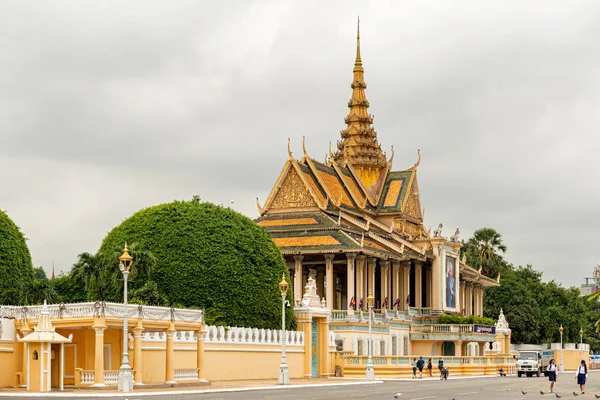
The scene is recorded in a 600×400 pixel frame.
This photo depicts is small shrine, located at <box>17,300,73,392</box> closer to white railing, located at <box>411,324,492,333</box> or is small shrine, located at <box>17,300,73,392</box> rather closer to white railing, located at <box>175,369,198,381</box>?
white railing, located at <box>175,369,198,381</box>

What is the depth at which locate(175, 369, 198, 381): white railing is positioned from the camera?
137ft

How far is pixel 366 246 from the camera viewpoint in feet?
236

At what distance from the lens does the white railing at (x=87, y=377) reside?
3831cm

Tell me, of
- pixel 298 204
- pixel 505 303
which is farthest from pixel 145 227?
pixel 505 303

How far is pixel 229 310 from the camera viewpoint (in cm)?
5109

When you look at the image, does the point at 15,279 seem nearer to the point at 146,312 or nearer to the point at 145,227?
the point at 145,227

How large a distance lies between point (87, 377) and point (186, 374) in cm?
486

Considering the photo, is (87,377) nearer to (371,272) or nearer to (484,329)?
(371,272)

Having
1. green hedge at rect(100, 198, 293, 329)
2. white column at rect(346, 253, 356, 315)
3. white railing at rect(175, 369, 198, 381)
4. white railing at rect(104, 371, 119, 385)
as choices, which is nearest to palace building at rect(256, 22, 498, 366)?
white column at rect(346, 253, 356, 315)

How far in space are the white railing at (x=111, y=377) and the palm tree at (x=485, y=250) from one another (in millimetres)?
75292

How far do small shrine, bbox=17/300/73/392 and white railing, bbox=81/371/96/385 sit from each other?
4.18 ft

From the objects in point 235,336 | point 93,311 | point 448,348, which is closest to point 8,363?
point 93,311

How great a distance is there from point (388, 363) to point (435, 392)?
19723 millimetres

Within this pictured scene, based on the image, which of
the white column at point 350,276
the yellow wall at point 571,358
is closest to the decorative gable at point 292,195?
the white column at point 350,276
